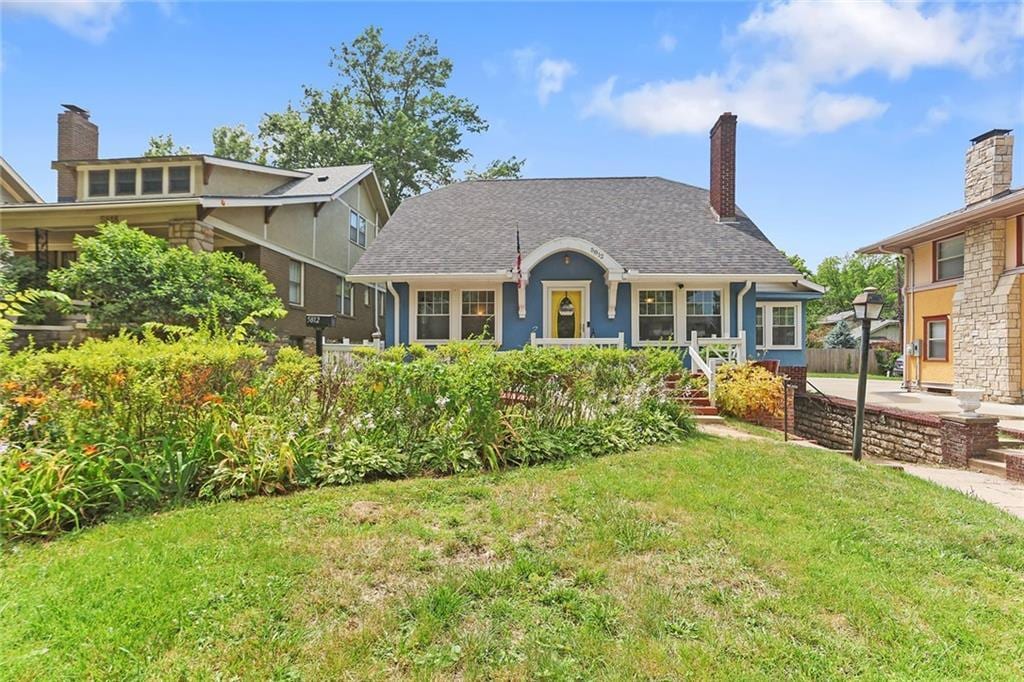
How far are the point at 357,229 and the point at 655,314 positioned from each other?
1330 cm

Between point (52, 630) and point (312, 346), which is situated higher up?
point (312, 346)

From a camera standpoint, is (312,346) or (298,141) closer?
(312,346)

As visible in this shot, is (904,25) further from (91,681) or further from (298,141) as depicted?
(298,141)

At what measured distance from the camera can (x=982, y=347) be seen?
13008mm

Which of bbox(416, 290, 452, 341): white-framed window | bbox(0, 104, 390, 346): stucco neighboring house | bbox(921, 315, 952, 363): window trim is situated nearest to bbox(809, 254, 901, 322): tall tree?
bbox(921, 315, 952, 363): window trim

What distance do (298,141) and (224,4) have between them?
2651 cm

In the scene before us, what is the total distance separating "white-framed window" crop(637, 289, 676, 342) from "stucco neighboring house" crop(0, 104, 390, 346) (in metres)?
10.8

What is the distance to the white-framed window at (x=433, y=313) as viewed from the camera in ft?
45.2

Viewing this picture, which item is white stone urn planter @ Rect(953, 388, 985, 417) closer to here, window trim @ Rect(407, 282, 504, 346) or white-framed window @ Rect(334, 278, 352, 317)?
window trim @ Rect(407, 282, 504, 346)

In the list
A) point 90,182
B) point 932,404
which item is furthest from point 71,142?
point 932,404

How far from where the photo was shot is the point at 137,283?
1072 cm

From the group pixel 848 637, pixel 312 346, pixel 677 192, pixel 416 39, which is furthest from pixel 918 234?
pixel 416 39

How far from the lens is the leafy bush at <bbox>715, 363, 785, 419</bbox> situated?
9492 mm

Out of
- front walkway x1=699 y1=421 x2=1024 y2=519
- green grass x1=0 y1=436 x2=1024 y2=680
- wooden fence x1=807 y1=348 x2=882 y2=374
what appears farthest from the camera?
wooden fence x1=807 y1=348 x2=882 y2=374
